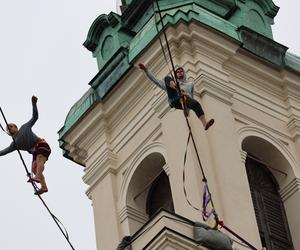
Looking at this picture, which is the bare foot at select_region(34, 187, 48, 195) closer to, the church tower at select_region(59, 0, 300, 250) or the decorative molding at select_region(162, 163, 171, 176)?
the church tower at select_region(59, 0, 300, 250)

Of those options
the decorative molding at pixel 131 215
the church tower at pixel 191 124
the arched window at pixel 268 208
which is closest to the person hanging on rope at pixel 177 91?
the church tower at pixel 191 124

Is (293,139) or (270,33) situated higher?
(270,33)

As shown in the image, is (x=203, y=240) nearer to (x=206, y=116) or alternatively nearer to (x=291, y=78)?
(x=206, y=116)

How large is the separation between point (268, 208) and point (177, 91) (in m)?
3.95

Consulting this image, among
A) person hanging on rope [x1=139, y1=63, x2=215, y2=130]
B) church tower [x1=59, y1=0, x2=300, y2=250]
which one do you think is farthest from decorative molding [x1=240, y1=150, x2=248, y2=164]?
person hanging on rope [x1=139, y1=63, x2=215, y2=130]

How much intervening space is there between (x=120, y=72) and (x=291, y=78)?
2.59m

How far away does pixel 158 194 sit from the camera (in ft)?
93.0

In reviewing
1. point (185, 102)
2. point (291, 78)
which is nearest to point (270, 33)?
point (291, 78)

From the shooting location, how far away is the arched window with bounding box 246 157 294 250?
2692 centimetres

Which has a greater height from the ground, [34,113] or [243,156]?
[243,156]

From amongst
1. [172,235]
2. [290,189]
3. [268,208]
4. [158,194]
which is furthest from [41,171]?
[290,189]

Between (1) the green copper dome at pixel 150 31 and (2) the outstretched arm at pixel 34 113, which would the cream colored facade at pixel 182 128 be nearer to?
(1) the green copper dome at pixel 150 31

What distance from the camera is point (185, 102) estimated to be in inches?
958

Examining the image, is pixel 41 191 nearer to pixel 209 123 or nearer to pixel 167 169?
pixel 209 123
